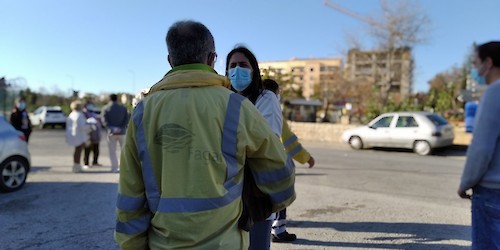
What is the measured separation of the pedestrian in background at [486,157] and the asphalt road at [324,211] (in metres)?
2.05

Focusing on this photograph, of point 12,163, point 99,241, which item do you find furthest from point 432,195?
point 12,163

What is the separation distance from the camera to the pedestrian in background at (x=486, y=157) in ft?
7.33

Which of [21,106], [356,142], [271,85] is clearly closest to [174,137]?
[271,85]

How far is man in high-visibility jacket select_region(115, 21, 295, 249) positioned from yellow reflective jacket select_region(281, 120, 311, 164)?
168 cm

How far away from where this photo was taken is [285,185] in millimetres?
1837

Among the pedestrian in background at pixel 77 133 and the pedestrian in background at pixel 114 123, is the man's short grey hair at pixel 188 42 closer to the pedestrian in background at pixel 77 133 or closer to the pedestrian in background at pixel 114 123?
the pedestrian in background at pixel 114 123

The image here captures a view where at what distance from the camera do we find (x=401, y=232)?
490 cm

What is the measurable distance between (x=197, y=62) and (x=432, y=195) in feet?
21.9

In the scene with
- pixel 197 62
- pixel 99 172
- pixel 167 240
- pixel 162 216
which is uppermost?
pixel 197 62

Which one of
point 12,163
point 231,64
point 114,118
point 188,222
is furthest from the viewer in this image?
point 114,118

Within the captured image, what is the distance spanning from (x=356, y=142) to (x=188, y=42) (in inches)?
640

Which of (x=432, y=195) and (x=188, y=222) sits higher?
(x=188, y=222)

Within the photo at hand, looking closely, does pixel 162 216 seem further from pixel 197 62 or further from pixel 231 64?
pixel 231 64

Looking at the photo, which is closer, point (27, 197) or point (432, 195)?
point (27, 197)
